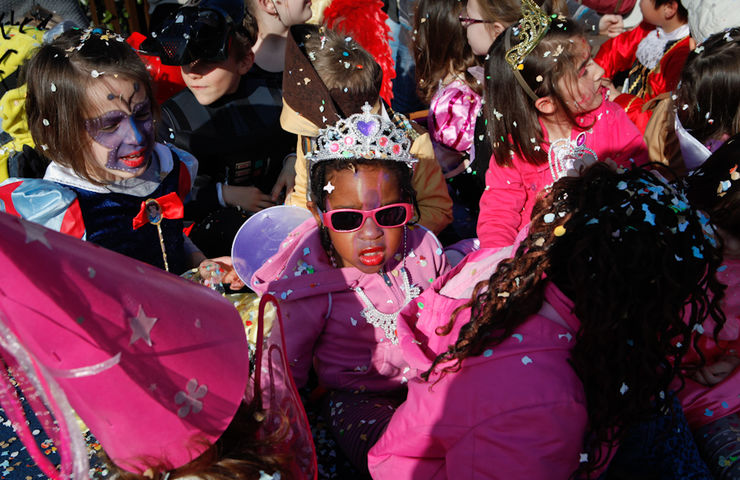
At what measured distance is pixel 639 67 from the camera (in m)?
3.61

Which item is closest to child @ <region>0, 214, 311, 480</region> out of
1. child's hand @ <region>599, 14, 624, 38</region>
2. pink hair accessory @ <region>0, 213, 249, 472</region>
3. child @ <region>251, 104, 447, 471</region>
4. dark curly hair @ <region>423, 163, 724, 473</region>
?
pink hair accessory @ <region>0, 213, 249, 472</region>

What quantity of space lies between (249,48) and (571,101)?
1544mm

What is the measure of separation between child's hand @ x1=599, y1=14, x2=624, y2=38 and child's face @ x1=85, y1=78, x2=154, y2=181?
A: 3340mm

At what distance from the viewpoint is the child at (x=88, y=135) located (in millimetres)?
1826

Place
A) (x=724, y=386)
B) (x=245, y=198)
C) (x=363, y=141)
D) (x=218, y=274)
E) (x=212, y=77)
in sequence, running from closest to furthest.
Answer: (x=724, y=386) → (x=363, y=141) → (x=218, y=274) → (x=212, y=77) → (x=245, y=198)

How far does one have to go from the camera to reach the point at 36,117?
1896 millimetres

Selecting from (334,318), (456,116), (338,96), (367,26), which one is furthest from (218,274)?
(367,26)

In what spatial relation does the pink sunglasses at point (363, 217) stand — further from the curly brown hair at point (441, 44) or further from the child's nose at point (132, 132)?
the curly brown hair at point (441, 44)

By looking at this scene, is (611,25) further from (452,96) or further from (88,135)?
(88,135)

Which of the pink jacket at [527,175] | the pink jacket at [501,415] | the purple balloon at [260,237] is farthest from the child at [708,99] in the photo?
the purple balloon at [260,237]

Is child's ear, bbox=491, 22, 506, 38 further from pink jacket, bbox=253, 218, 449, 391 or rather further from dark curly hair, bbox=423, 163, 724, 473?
dark curly hair, bbox=423, 163, 724, 473

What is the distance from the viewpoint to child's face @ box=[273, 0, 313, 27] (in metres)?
2.90

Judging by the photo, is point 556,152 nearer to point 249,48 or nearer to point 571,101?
point 571,101

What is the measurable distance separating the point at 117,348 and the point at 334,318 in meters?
1.04
